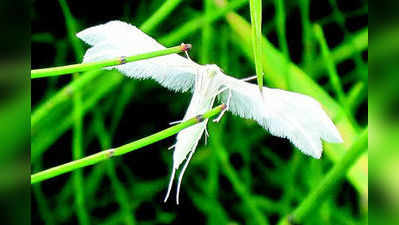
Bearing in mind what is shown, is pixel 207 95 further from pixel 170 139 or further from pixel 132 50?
pixel 170 139

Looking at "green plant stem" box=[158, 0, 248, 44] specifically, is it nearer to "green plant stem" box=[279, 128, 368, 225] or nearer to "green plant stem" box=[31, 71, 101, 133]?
"green plant stem" box=[31, 71, 101, 133]

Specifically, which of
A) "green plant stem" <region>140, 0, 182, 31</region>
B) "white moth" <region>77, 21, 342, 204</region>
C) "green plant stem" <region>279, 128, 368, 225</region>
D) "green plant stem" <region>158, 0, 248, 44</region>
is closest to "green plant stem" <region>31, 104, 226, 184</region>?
"white moth" <region>77, 21, 342, 204</region>

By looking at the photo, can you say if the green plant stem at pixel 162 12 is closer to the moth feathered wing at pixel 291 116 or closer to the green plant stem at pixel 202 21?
the green plant stem at pixel 202 21

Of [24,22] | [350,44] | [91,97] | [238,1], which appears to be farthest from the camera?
[350,44]

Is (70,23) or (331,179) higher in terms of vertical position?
(70,23)

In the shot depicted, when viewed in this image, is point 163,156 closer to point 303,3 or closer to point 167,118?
point 167,118

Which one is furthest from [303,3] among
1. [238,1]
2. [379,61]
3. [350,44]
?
[379,61]

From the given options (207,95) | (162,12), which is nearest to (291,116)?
(207,95)
